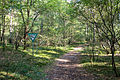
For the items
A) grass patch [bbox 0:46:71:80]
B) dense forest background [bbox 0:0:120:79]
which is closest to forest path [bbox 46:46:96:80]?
grass patch [bbox 0:46:71:80]

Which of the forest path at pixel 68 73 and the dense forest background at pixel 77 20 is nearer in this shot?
the dense forest background at pixel 77 20

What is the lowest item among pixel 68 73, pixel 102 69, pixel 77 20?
pixel 68 73

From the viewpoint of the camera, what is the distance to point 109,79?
675 centimetres

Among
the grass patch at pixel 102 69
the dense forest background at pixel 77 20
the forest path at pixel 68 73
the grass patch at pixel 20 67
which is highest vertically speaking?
the dense forest background at pixel 77 20

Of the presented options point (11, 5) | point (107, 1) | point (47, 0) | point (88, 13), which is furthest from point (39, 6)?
point (107, 1)

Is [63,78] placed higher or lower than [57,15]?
lower

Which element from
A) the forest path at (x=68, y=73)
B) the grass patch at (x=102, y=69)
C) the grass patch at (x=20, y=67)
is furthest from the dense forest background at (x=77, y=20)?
the forest path at (x=68, y=73)

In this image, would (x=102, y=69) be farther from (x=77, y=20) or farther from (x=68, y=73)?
(x=77, y=20)

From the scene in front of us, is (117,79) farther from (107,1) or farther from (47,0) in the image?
(47,0)

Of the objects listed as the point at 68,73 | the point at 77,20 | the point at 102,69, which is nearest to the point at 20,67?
the point at 68,73

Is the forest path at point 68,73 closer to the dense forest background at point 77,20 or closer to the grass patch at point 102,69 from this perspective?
the grass patch at point 102,69

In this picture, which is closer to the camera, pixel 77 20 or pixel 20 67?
pixel 20 67

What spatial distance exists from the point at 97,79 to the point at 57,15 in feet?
71.9

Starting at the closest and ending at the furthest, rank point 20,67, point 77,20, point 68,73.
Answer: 1. point 20,67
2. point 68,73
3. point 77,20
